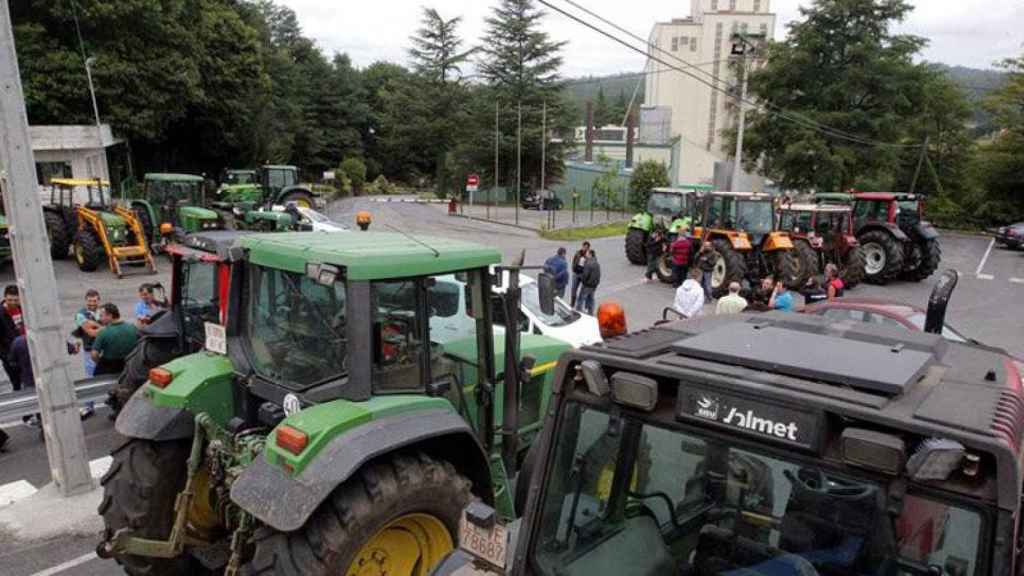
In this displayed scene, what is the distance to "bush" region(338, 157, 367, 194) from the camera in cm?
5528

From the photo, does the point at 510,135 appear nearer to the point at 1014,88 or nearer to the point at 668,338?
the point at 1014,88

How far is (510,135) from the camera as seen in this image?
45.2 metres

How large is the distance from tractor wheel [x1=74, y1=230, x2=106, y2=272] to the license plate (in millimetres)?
18150

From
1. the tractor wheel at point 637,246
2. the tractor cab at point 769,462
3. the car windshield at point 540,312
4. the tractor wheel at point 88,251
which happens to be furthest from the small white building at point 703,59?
the tractor cab at point 769,462

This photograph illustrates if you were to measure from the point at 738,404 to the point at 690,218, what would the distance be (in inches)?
636

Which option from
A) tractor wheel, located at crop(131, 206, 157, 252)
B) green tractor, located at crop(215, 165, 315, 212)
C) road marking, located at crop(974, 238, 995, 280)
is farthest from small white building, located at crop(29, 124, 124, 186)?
road marking, located at crop(974, 238, 995, 280)

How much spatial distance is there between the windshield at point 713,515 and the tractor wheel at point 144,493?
113 inches

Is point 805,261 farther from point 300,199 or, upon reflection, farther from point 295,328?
point 300,199

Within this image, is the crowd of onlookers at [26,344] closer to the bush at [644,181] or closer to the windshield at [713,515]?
the windshield at [713,515]

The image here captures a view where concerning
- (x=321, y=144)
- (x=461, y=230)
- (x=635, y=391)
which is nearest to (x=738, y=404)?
(x=635, y=391)

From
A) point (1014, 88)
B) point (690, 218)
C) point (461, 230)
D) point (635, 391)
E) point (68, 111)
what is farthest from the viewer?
point (1014, 88)

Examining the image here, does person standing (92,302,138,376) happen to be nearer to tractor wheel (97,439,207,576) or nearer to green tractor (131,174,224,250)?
tractor wheel (97,439,207,576)

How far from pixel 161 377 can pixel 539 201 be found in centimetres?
3845

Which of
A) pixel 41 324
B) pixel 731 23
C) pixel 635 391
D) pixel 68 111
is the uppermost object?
pixel 731 23
